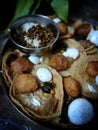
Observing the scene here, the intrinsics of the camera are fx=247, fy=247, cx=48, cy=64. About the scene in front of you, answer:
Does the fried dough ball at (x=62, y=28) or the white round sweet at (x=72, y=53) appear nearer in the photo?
the white round sweet at (x=72, y=53)

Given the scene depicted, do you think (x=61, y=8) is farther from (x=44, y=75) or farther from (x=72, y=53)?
(x=44, y=75)

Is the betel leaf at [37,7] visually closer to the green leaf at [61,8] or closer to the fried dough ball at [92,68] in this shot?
the green leaf at [61,8]

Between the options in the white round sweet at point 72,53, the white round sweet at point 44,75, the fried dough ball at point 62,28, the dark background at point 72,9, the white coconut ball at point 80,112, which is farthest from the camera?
the dark background at point 72,9

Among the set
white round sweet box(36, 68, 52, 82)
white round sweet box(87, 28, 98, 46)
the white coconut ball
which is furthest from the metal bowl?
the white coconut ball

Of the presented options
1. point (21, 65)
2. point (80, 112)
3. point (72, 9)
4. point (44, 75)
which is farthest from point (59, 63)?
point (72, 9)

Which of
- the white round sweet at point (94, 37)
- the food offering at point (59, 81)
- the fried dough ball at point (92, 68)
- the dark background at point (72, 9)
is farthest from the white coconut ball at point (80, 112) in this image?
the dark background at point (72, 9)

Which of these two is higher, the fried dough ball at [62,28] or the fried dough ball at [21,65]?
the fried dough ball at [21,65]

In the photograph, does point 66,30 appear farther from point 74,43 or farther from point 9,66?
point 9,66
